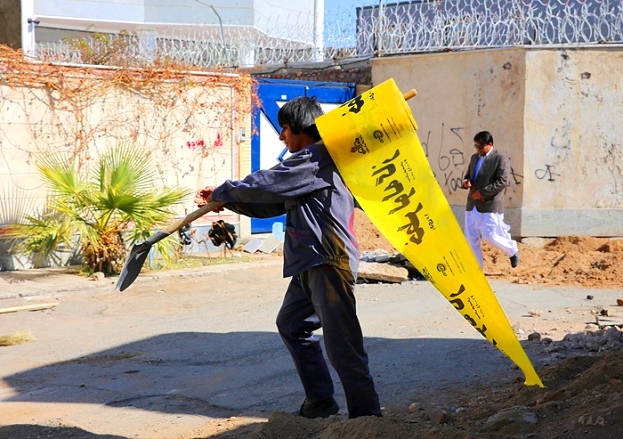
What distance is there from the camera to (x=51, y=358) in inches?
295

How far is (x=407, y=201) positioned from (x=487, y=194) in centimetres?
672

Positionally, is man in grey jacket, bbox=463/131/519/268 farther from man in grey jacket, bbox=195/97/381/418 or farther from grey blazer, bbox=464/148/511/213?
man in grey jacket, bbox=195/97/381/418

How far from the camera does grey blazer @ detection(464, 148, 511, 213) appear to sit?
1112cm

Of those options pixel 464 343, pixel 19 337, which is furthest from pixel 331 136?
pixel 19 337

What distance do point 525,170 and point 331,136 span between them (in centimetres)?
1029

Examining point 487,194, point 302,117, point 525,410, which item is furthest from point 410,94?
point 487,194

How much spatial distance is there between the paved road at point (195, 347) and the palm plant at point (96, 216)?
0.46 metres

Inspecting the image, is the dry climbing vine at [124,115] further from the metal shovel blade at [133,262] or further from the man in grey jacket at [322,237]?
the man in grey jacket at [322,237]

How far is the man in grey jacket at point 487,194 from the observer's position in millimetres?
11141

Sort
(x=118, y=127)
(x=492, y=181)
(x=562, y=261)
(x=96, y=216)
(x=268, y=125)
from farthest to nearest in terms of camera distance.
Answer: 1. (x=268, y=125)
2. (x=118, y=127)
3. (x=562, y=261)
4. (x=96, y=216)
5. (x=492, y=181)

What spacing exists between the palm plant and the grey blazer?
13.0 ft

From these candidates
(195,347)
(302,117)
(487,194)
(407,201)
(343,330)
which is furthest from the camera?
(487,194)

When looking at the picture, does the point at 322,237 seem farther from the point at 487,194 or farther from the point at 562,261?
the point at 562,261

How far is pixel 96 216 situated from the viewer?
11.8 meters
